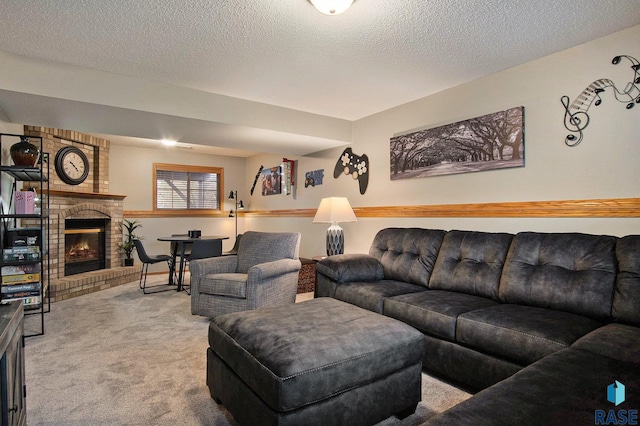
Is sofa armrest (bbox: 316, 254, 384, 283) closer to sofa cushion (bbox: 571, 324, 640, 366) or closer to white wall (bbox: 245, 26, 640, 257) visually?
white wall (bbox: 245, 26, 640, 257)

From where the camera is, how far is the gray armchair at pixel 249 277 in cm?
317

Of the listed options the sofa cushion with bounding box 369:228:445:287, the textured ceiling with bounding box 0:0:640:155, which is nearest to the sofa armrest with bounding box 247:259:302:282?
the sofa cushion with bounding box 369:228:445:287

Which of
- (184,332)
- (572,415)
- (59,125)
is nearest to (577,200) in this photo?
(572,415)

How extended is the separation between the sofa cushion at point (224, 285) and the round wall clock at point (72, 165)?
10.4ft

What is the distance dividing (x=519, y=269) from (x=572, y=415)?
5.04 ft

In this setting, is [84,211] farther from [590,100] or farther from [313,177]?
[590,100]

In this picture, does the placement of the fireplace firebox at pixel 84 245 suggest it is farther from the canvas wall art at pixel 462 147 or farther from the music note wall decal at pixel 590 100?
the music note wall decal at pixel 590 100

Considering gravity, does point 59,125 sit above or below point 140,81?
below

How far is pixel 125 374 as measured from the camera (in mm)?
2258

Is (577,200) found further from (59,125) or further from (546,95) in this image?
(59,125)

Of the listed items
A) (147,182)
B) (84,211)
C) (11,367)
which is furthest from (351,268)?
(147,182)

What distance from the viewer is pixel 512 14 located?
6.91ft

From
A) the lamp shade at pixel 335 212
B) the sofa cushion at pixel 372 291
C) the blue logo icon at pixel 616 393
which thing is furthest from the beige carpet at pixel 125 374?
the lamp shade at pixel 335 212

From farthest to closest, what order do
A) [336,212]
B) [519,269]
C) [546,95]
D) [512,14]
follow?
[336,212] < [546,95] < [519,269] < [512,14]
